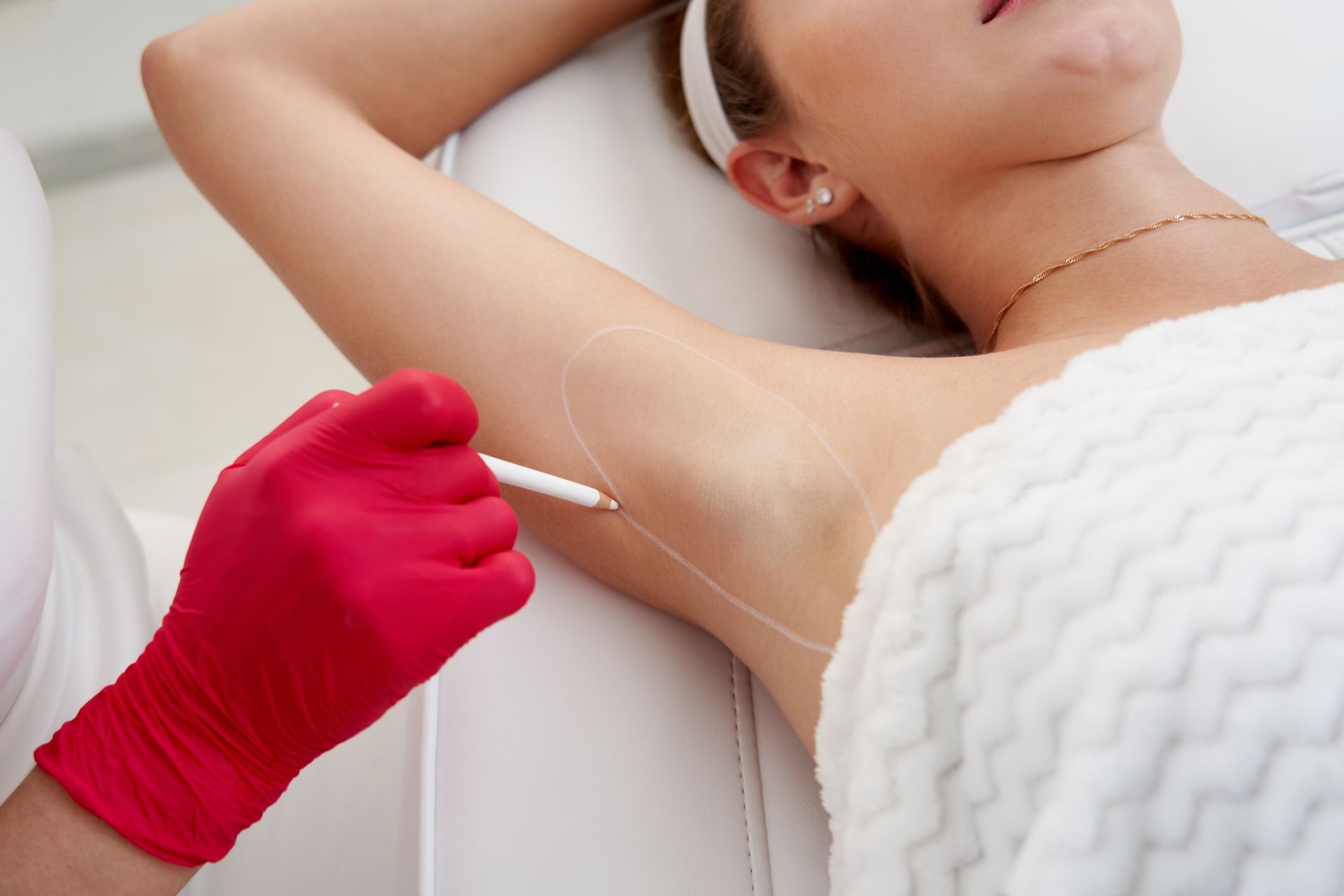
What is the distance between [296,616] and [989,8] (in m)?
0.88

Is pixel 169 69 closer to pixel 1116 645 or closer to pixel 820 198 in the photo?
pixel 820 198

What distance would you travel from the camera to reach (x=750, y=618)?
798 millimetres

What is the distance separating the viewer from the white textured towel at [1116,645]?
53 cm

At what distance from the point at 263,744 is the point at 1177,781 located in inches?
25.6

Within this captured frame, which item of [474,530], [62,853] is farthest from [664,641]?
[62,853]

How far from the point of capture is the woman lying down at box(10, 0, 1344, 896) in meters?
0.55

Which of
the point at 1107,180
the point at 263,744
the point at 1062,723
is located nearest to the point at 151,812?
the point at 263,744

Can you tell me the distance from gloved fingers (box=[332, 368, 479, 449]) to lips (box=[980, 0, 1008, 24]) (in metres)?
0.67

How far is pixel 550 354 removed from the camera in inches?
33.7

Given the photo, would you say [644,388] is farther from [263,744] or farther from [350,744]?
[350,744]

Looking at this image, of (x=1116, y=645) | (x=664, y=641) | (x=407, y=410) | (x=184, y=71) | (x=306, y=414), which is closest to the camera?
(x=1116, y=645)

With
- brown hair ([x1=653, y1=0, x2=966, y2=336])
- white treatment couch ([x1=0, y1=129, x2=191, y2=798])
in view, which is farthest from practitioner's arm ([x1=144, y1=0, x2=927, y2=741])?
brown hair ([x1=653, y1=0, x2=966, y2=336])

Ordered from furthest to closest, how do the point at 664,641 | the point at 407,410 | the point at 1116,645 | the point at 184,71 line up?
the point at 184,71
the point at 664,641
the point at 407,410
the point at 1116,645

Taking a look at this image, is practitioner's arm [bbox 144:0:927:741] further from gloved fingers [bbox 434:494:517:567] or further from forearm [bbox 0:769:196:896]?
forearm [bbox 0:769:196:896]
